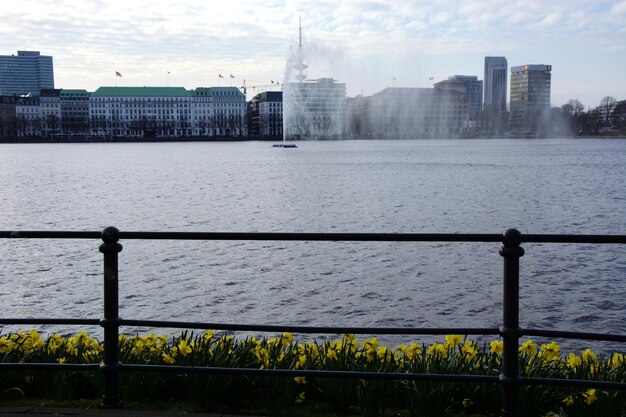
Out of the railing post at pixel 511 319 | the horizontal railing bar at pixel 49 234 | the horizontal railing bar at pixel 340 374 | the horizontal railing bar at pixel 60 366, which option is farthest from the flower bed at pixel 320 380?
the horizontal railing bar at pixel 49 234

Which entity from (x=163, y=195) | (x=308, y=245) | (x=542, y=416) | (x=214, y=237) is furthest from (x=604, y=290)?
(x=163, y=195)

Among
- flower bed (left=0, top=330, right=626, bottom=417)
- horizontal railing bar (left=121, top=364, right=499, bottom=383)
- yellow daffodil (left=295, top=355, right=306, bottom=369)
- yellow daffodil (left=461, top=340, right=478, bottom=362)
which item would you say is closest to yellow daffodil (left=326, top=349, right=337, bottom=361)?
flower bed (left=0, top=330, right=626, bottom=417)

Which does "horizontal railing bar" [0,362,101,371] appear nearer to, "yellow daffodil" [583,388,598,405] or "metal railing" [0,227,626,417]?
"metal railing" [0,227,626,417]

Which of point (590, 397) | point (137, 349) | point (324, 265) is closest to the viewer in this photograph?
point (590, 397)

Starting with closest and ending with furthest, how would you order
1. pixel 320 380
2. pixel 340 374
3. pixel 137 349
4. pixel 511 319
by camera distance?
1. pixel 511 319
2. pixel 340 374
3. pixel 320 380
4. pixel 137 349

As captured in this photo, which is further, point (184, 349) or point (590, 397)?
point (184, 349)

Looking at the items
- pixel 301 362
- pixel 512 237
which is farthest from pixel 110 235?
pixel 512 237

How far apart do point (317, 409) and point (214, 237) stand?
176 centimetres

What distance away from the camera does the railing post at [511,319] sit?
4789mm

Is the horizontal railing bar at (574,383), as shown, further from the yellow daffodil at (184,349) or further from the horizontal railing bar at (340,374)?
the yellow daffodil at (184,349)

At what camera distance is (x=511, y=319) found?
4.89 m

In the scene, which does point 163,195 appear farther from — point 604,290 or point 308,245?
point 604,290

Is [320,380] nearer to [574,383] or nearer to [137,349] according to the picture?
[137,349]

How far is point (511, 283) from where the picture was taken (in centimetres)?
488
